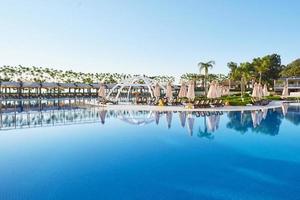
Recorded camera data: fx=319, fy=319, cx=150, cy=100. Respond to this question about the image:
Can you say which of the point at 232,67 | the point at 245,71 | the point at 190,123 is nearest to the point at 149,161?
the point at 190,123

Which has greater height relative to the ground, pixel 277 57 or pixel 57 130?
pixel 277 57

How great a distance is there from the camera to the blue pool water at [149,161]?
841 centimetres

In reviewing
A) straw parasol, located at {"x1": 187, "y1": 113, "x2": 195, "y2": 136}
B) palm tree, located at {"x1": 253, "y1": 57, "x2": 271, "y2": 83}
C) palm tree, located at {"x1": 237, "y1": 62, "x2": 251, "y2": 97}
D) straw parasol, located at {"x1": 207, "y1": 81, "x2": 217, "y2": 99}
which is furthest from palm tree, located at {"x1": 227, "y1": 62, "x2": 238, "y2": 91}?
straw parasol, located at {"x1": 187, "y1": 113, "x2": 195, "y2": 136}

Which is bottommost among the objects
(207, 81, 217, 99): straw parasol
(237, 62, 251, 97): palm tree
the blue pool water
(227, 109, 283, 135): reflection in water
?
the blue pool water

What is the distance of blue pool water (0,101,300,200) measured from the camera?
8.41 metres

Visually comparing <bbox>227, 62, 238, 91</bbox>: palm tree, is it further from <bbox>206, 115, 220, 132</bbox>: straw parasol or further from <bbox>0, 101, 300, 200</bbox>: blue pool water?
<bbox>0, 101, 300, 200</bbox>: blue pool water

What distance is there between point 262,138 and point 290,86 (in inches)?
2109

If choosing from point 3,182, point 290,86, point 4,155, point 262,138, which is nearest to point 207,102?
point 262,138

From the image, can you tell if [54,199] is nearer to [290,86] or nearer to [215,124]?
[215,124]

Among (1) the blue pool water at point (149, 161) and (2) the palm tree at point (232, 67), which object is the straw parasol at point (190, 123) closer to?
(1) the blue pool water at point (149, 161)

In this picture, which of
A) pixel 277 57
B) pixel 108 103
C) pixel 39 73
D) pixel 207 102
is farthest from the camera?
pixel 39 73

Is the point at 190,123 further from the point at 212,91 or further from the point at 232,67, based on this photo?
the point at 232,67

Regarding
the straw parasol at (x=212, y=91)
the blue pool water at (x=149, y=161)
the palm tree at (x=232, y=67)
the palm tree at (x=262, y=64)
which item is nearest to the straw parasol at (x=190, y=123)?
the blue pool water at (x=149, y=161)

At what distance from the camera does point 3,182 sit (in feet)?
29.5
